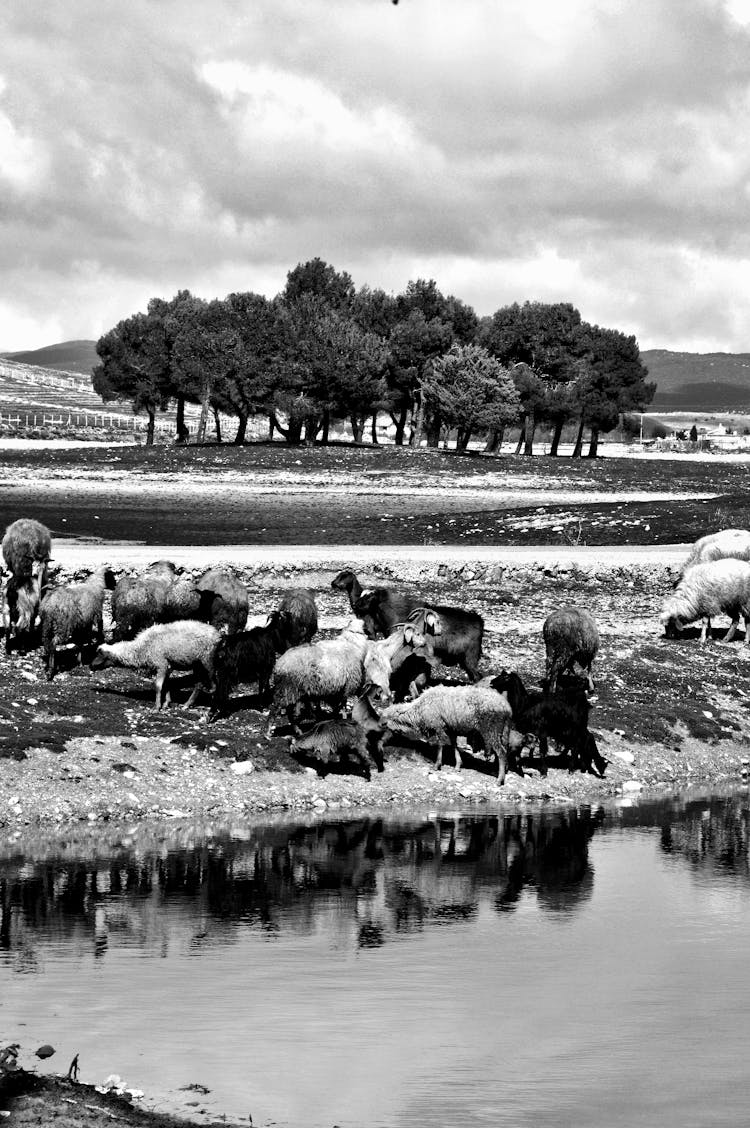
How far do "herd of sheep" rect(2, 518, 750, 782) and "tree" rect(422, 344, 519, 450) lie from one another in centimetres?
8161

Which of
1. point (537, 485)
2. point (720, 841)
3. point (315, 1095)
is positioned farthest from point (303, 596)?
point (537, 485)

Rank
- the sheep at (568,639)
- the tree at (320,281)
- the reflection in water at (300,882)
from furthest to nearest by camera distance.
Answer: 1. the tree at (320,281)
2. the sheep at (568,639)
3. the reflection in water at (300,882)

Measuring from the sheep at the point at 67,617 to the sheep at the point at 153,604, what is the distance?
0.69 meters

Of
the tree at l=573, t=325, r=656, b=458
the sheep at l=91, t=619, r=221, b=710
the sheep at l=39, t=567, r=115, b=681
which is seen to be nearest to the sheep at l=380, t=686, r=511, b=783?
the sheep at l=91, t=619, r=221, b=710

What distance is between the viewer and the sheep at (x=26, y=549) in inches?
918

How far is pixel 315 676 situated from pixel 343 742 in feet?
2.91

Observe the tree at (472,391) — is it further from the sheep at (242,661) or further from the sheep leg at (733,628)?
the sheep at (242,661)

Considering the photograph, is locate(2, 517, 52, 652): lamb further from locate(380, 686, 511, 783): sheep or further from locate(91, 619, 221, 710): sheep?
locate(380, 686, 511, 783): sheep

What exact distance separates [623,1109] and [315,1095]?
6.28 feet

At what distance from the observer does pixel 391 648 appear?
780 inches

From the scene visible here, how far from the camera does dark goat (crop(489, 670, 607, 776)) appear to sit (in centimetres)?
1861

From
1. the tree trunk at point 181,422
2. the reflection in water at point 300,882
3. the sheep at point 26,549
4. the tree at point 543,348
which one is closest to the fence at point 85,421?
the tree trunk at point 181,422

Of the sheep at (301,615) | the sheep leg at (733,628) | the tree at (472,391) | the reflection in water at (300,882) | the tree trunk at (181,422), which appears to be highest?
the tree at (472,391)

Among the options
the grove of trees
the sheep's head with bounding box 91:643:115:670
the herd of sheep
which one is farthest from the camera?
the grove of trees
